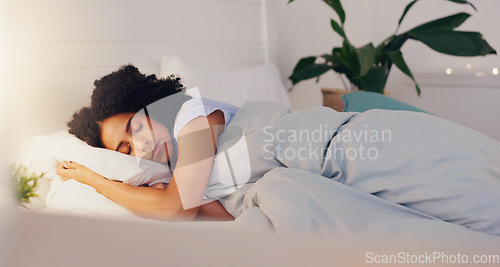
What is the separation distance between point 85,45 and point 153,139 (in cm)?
40

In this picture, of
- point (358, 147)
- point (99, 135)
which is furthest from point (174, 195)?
point (358, 147)

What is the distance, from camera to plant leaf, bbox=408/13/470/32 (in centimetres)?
185

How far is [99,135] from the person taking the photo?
3.61 ft

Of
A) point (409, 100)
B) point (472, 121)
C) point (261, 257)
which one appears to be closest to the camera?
point (261, 257)

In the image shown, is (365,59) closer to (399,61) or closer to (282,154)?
(399,61)

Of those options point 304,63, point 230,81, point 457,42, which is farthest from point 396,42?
point 230,81

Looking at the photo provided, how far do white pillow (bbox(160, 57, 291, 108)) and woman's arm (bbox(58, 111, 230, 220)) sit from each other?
0.41m

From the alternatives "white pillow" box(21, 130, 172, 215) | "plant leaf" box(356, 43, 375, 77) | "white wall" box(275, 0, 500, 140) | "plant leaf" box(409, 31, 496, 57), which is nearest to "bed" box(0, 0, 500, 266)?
"white pillow" box(21, 130, 172, 215)

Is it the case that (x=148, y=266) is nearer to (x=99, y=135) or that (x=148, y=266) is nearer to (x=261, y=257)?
(x=261, y=257)

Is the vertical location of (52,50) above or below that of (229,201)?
above

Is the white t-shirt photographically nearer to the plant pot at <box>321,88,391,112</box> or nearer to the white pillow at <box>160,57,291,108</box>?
the white pillow at <box>160,57,291,108</box>

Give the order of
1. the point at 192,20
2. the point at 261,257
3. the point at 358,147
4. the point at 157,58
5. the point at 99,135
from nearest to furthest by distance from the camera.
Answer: the point at 261,257
the point at 358,147
the point at 99,135
the point at 157,58
the point at 192,20

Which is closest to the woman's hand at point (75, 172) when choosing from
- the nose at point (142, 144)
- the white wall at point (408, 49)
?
the nose at point (142, 144)

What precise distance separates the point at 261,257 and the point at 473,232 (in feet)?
1.15
